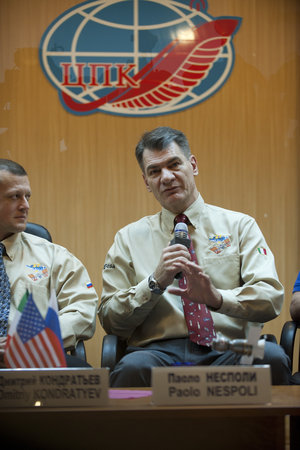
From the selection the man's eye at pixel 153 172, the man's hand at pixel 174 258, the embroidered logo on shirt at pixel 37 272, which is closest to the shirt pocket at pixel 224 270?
the man's hand at pixel 174 258

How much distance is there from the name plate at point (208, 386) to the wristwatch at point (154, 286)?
0.97 meters

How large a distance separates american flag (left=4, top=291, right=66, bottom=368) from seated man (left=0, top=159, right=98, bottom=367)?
901 millimetres

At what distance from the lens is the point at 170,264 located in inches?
86.3

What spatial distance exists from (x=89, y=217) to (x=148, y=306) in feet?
4.86

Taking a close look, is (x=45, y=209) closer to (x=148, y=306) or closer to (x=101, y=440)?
(x=148, y=306)

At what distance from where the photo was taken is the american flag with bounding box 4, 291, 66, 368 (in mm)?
1578

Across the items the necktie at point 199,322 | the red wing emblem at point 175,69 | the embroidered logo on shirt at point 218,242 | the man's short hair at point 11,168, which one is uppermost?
the red wing emblem at point 175,69

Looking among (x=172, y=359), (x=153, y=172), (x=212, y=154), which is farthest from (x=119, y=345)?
(x=212, y=154)

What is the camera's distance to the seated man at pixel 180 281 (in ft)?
7.36

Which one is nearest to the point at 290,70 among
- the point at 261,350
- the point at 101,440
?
the point at 261,350

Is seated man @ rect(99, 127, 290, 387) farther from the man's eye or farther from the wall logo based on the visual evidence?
the wall logo

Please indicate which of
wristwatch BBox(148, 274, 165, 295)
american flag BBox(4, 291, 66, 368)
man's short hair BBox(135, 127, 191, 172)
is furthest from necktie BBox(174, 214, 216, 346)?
american flag BBox(4, 291, 66, 368)

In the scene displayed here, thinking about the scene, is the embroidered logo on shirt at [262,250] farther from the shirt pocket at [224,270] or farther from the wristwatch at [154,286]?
the wristwatch at [154,286]

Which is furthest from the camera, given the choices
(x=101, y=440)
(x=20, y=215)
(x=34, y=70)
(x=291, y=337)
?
(x=34, y=70)
